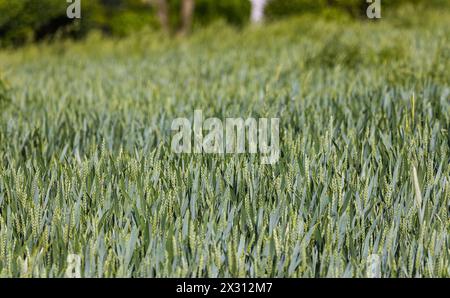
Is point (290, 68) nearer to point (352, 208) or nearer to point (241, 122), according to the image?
point (241, 122)

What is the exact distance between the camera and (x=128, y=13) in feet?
47.6

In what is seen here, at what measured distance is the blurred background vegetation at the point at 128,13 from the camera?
1158 centimetres

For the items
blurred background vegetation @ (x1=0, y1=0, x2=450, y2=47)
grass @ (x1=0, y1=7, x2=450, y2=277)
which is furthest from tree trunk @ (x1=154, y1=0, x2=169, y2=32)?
grass @ (x1=0, y1=7, x2=450, y2=277)

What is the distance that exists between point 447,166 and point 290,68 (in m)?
3.45

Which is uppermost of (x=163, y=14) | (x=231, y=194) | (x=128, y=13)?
(x=128, y=13)

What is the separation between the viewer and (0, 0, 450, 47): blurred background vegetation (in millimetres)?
11578

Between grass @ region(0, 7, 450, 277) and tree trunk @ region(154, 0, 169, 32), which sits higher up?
tree trunk @ region(154, 0, 169, 32)

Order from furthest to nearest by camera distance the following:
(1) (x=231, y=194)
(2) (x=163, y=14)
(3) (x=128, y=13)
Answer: (3) (x=128, y=13), (2) (x=163, y=14), (1) (x=231, y=194)

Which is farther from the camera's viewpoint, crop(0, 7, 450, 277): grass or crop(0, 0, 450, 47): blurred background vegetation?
crop(0, 0, 450, 47): blurred background vegetation

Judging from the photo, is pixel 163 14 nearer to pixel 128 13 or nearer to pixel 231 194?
pixel 128 13

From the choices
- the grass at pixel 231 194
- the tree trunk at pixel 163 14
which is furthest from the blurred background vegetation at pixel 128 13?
the grass at pixel 231 194

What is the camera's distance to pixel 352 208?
77.5 inches

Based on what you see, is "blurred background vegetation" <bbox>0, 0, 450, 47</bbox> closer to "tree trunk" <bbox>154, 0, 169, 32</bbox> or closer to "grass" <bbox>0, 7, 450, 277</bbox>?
"tree trunk" <bbox>154, 0, 169, 32</bbox>

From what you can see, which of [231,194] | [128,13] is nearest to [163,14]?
[128,13]
